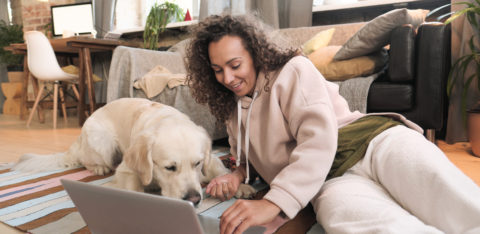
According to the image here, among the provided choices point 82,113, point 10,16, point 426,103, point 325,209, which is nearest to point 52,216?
point 325,209

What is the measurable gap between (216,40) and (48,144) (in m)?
2.45

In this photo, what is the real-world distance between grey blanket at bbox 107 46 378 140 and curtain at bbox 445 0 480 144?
2.95ft

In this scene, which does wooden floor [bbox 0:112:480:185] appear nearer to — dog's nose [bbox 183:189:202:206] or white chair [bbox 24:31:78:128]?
white chair [bbox 24:31:78:128]

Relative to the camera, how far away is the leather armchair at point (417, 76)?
6.58ft

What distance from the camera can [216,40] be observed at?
1.15 metres

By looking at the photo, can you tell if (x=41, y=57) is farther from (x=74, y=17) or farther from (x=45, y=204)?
(x=45, y=204)

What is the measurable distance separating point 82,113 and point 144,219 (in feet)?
11.6

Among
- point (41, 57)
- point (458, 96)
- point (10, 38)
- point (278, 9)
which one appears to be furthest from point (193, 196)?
point (10, 38)

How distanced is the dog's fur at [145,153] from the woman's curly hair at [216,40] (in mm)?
174

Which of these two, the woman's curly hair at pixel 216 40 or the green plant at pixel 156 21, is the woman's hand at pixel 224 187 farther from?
the green plant at pixel 156 21

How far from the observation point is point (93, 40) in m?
3.67

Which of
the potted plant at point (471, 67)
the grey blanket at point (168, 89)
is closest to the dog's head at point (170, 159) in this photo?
the grey blanket at point (168, 89)

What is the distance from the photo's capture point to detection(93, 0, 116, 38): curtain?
496 cm

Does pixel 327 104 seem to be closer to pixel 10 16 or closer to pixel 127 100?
pixel 127 100
